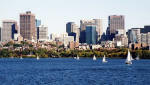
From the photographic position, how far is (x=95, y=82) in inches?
3521

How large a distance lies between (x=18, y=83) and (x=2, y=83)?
9.23ft

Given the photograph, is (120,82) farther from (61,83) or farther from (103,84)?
(61,83)

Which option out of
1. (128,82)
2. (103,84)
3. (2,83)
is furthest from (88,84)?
(2,83)

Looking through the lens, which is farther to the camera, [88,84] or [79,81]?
[79,81]

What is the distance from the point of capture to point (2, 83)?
87.4m

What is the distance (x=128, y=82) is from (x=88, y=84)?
8463 millimetres

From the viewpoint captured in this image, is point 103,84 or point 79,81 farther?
point 79,81

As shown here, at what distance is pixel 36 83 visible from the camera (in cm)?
8712

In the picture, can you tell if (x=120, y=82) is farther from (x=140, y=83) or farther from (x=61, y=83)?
(x=61, y=83)

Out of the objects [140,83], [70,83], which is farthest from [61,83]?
[140,83]

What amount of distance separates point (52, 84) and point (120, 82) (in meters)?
12.7

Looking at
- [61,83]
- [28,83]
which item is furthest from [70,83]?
[28,83]

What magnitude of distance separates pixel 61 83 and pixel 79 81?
591 centimetres

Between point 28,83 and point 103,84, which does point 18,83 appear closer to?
point 28,83
